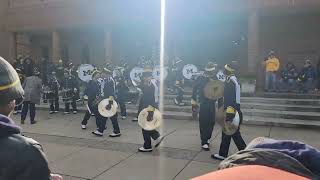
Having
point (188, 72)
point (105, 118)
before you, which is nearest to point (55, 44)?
point (188, 72)

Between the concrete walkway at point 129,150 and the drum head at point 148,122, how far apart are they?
0.50 m

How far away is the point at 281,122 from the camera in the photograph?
11.0 metres

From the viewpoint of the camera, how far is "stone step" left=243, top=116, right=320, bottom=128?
10.7m

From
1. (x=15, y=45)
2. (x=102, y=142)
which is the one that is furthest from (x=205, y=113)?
(x=15, y=45)

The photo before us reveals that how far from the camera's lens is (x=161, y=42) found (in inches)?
836

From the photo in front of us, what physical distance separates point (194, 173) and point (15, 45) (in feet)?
71.9

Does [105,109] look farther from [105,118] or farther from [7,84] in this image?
[7,84]

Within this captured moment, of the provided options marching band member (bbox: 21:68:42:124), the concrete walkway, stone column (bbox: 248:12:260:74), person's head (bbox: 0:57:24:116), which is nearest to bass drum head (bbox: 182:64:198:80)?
stone column (bbox: 248:12:260:74)

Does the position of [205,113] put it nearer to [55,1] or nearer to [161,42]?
[161,42]

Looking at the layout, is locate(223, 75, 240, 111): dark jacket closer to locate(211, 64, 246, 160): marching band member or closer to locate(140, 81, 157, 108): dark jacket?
locate(211, 64, 246, 160): marching band member

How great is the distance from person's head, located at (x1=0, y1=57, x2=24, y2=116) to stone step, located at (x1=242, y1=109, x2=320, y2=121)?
1064 cm

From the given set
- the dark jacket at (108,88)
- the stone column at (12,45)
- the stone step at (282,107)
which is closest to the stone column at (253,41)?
the stone step at (282,107)

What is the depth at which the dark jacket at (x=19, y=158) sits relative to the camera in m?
1.78

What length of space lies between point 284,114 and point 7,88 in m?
10.8
